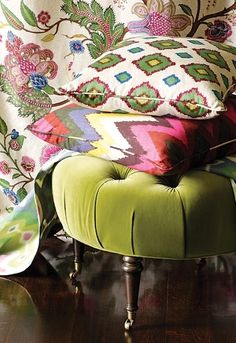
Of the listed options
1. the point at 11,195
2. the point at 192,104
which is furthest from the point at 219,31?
the point at 11,195

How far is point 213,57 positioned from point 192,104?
0.18 meters

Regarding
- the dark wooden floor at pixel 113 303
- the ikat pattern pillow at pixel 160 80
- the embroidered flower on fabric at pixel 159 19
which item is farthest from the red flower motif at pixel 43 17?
the dark wooden floor at pixel 113 303

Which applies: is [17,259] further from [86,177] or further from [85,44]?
[85,44]

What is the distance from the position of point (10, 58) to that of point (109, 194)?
0.66m

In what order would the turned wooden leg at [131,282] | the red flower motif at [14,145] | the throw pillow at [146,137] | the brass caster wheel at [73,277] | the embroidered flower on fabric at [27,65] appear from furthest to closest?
the red flower motif at [14,145] < the embroidered flower on fabric at [27,65] < the brass caster wheel at [73,277] < the turned wooden leg at [131,282] < the throw pillow at [146,137]

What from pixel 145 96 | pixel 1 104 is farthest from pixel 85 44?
pixel 145 96

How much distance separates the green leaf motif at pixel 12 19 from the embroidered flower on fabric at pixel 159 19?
1.00 feet

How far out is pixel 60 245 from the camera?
2230 millimetres

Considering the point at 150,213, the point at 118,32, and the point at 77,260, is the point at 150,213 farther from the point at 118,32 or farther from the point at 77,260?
the point at 118,32

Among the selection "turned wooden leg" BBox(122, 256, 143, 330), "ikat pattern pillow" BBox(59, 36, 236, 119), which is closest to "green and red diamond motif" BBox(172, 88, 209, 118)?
"ikat pattern pillow" BBox(59, 36, 236, 119)

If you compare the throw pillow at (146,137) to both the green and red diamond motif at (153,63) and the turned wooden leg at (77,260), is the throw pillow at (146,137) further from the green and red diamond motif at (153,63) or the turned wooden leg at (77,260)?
the turned wooden leg at (77,260)

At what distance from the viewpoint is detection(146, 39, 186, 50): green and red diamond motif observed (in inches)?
70.4

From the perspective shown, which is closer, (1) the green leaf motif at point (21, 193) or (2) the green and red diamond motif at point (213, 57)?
(2) the green and red diamond motif at point (213, 57)

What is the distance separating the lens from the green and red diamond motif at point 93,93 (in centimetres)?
174
